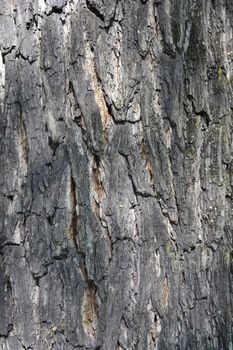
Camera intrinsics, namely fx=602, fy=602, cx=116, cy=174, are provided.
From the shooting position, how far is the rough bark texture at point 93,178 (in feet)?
5.00

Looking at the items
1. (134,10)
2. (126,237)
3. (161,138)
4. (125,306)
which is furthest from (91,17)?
(125,306)

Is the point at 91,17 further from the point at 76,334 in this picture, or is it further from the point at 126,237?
the point at 76,334

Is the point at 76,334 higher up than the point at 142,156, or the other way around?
the point at 142,156

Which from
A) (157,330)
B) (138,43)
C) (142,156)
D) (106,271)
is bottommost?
(157,330)

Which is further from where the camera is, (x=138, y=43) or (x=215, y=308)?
(x=215, y=308)

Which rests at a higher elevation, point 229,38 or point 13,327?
point 229,38

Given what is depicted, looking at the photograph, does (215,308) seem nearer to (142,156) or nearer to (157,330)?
(157,330)

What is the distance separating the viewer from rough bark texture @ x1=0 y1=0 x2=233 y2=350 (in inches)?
60.1

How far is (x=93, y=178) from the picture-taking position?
5.06 ft

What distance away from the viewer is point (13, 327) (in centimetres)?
155

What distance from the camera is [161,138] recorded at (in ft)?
5.27

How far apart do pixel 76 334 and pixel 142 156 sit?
1.60 feet

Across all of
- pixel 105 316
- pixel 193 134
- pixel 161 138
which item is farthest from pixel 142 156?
pixel 105 316

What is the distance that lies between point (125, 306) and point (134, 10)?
2.53 feet
